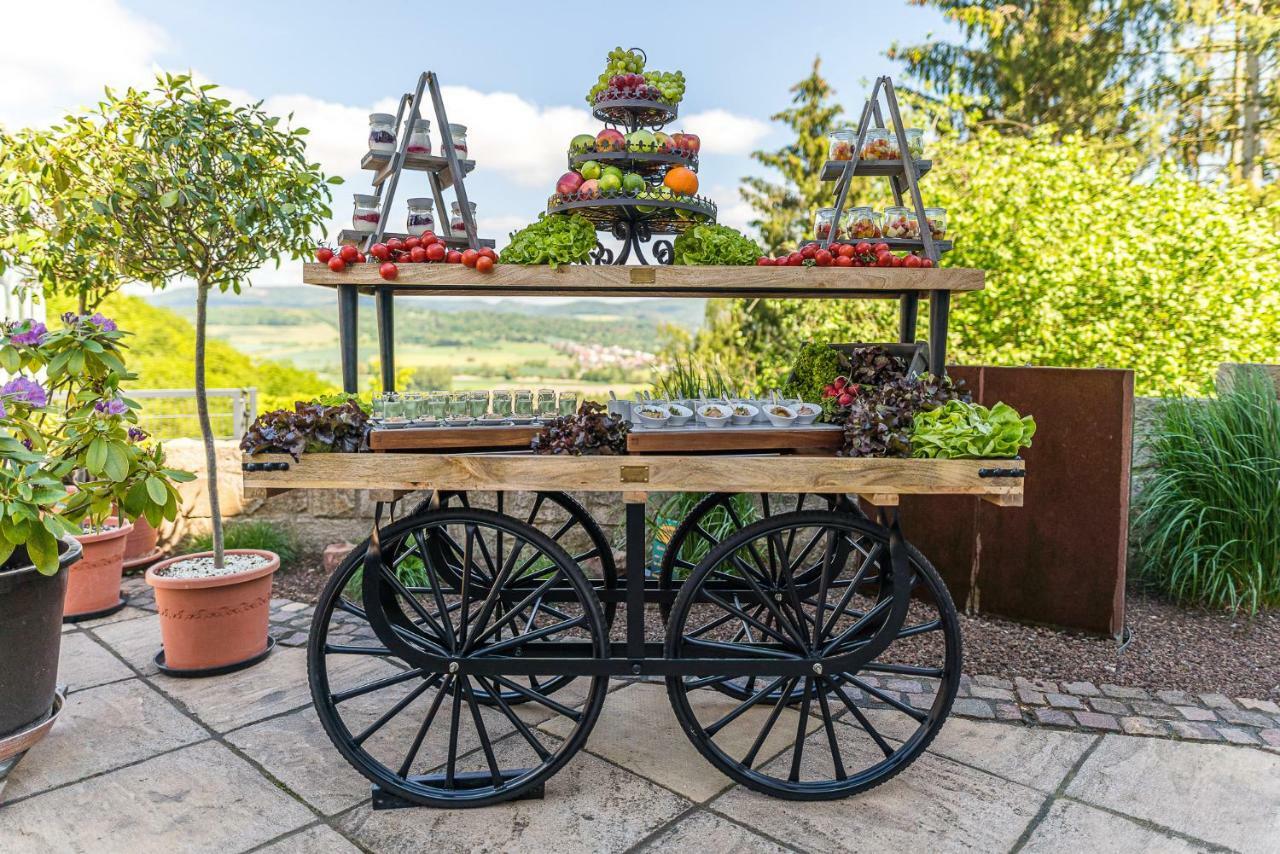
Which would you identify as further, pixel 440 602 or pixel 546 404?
pixel 546 404

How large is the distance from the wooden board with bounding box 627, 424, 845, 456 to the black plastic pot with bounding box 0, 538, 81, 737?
1.77 meters

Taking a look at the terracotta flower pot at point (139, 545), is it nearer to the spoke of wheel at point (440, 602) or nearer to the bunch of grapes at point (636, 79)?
the spoke of wheel at point (440, 602)

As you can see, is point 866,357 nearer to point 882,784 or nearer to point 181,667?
point 882,784

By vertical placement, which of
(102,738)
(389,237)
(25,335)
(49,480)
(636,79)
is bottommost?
(102,738)

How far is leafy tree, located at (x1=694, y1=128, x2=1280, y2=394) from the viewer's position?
6051 millimetres

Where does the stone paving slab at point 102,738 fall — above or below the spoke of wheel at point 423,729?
below

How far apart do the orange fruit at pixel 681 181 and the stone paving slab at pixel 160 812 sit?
2.01 meters

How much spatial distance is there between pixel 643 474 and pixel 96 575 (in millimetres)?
3000

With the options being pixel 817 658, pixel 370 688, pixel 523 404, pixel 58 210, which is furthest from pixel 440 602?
pixel 58 210

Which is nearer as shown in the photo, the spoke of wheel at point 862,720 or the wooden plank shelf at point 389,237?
the spoke of wheel at point 862,720

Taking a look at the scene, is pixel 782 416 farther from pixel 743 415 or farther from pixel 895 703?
pixel 895 703

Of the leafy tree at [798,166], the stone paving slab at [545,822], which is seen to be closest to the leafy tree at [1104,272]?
the stone paving slab at [545,822]

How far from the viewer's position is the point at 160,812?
210cm

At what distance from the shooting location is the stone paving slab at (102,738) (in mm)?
2275
